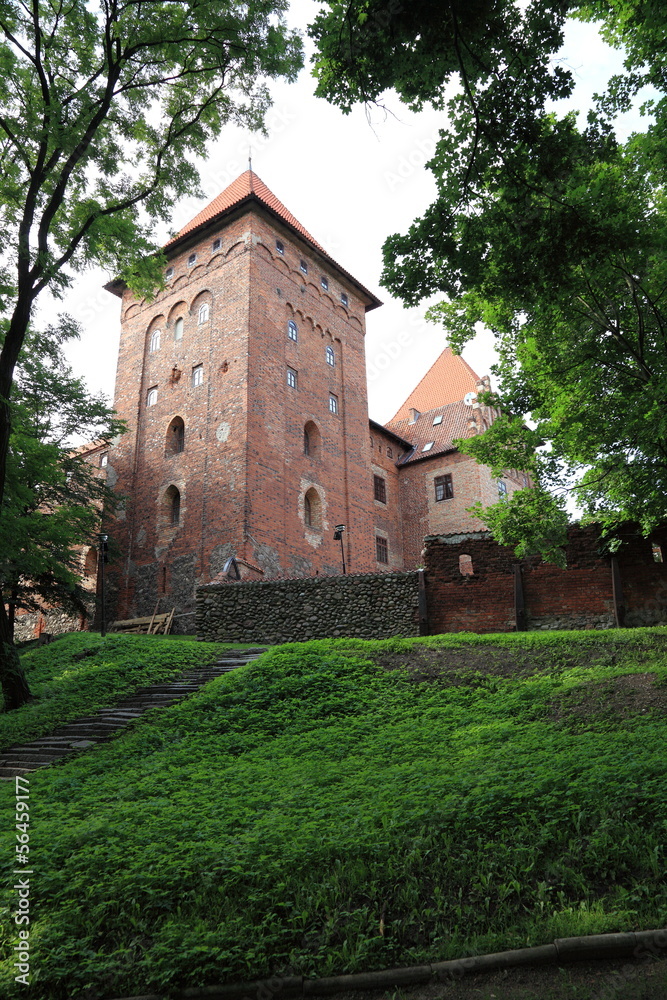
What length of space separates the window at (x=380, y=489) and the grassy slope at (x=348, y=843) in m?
22.5

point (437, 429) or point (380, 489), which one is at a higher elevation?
point (437, 429)

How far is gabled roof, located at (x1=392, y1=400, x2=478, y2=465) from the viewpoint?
31578 mm

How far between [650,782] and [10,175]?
1128cm

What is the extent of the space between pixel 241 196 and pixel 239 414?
10.4 metres

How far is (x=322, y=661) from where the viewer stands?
10109 millimetres

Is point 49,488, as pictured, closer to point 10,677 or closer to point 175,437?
point 175,437

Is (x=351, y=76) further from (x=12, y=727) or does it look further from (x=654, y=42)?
(x=12, y=727)

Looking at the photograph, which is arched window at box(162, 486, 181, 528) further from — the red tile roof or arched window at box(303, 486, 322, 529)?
the red tile roof

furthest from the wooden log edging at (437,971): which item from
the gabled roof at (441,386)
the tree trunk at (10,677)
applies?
the gabled roof at (441,386)

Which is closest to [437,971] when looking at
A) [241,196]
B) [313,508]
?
[313,508]

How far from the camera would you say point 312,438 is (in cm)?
2497

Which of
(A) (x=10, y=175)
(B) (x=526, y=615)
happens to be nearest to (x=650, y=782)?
(B) (x=526, y=615)

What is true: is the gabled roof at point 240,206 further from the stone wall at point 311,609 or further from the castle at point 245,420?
the stone wall at point 311,609

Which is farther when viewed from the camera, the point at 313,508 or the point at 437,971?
the point at 313,508
